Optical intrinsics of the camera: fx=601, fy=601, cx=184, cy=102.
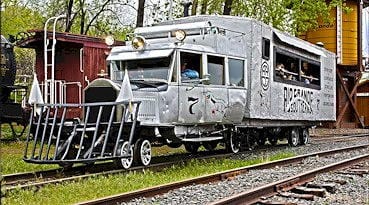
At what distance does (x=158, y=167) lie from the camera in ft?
38.9

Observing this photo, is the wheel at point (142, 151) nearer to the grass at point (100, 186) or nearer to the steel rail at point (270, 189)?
A: the grass at point (100, 186)

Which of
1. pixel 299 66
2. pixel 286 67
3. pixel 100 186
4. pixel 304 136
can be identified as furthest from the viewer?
pixel 304 136

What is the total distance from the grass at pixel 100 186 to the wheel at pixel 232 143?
3.13m

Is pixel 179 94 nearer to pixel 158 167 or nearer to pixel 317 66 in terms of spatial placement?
pixel 158 167

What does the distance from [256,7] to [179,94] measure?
1641cm

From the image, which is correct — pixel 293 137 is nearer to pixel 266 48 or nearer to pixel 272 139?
pixel 272 139

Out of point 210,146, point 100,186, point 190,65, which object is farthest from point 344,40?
point 100,186

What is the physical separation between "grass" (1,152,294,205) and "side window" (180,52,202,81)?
1.87 metres

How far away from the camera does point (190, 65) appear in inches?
501

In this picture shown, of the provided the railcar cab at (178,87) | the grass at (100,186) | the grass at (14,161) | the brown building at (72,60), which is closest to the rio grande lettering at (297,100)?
the railcar cab at (178,87)

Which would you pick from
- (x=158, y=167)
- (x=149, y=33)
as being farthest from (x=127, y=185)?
(x=149, y=33)

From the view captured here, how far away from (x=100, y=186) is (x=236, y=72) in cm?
604

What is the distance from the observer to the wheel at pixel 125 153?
10.9 m

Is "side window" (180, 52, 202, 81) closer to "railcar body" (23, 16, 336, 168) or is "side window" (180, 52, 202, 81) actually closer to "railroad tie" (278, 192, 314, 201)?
"railcar body" (23, 16, 336, 168)
